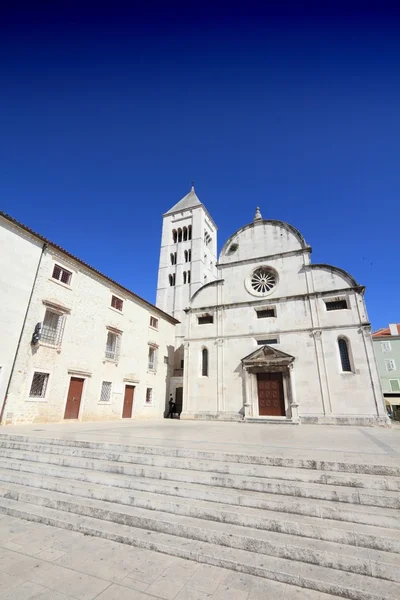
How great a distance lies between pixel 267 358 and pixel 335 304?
6.26 meters

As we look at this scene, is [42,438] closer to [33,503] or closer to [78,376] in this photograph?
[33,503]

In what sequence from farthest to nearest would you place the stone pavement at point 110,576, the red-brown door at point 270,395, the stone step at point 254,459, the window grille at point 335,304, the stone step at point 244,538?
the window grille at point 335,304, the red-brown door at point 270,395, the stone step at point 254,459, the stone step at point 244,538, the stone pavement at point 110,576

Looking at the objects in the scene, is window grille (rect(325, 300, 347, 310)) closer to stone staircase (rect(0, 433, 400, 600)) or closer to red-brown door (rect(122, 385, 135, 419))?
red-brown door (rect(122, 385, 135, 419))

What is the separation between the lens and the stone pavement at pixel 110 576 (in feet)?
9.82

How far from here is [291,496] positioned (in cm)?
477

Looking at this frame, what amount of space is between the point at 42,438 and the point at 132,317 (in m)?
14.0

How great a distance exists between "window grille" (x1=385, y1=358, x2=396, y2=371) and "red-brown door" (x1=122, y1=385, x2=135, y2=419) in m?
30.5

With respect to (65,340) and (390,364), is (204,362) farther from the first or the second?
(390,364)

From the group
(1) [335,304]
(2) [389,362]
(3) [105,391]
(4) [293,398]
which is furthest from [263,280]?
(2) [389,362]

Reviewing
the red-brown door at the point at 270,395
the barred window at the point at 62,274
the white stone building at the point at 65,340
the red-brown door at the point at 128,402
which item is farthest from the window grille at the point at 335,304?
the barred window at the point at 62,274

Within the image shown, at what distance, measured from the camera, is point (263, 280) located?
2277 centimetres

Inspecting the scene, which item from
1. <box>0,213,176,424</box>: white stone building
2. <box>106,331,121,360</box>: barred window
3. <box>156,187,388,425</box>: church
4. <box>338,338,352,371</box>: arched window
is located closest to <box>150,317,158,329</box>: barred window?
<box>0,213,176,424</box>: white stone building

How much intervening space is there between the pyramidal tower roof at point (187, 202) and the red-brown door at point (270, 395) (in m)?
35.5

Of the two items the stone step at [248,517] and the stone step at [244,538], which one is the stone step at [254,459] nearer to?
the stone step at [248,517]
